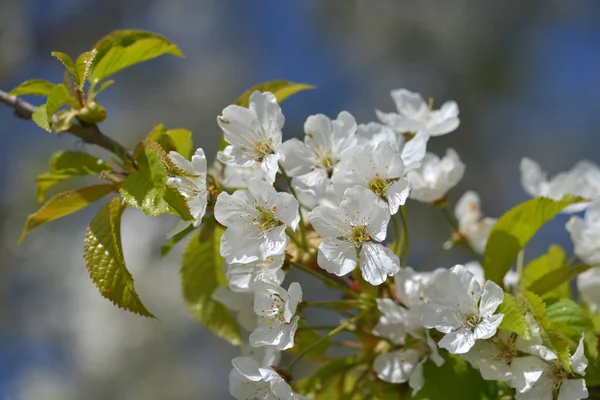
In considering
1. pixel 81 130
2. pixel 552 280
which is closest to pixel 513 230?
pixel 552 280

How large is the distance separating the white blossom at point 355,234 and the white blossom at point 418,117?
0.77 ft

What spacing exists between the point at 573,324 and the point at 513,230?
158mm

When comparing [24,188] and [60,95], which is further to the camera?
[24,188]

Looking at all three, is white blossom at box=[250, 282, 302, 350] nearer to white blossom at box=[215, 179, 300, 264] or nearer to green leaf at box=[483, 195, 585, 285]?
white blossom at box=[215, 179, 300, 264]

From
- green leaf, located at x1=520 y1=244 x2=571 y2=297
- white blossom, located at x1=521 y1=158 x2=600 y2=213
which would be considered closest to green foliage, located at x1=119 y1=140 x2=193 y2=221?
green leaf, located at x1=520 y1=244 x2=571 y2=297

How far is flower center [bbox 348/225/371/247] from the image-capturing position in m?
0.82

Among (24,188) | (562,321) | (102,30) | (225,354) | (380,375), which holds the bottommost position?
(225,354)

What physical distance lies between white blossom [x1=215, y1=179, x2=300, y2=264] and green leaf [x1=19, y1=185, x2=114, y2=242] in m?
0.21

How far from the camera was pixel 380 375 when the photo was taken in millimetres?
936

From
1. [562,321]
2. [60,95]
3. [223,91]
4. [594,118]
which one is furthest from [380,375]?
[594,118]

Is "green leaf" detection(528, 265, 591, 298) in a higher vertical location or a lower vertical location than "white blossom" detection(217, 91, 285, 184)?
lower

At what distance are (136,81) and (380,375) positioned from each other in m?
4.18

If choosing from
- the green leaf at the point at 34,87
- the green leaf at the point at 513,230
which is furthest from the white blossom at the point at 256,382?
the green leaf at the point at 34,87

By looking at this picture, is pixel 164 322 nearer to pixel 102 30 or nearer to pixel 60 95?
pixel 102 30
